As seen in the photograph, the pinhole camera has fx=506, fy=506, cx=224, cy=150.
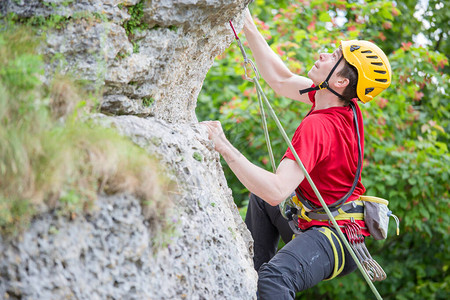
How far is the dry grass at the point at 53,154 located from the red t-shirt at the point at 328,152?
107 centimetres

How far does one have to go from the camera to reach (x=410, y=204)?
6.34 meters

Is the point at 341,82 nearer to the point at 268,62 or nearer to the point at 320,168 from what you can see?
the point at 320,168

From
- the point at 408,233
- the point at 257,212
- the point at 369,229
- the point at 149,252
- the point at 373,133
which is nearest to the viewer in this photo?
the point at 149,252

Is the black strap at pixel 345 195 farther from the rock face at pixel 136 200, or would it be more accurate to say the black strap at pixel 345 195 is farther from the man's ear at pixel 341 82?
the rock face at pixel 136 200

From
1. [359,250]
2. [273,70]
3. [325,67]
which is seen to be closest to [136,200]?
[359,250]

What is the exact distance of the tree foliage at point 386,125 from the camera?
19.6 ft

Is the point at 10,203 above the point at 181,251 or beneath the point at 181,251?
above

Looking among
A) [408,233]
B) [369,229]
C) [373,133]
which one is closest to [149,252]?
[369,229]

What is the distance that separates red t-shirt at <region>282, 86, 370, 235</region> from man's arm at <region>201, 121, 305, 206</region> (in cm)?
9

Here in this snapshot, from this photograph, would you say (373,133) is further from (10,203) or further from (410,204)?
(10,203)

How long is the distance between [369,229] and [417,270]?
188 inches

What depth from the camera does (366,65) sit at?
3369 millimetres

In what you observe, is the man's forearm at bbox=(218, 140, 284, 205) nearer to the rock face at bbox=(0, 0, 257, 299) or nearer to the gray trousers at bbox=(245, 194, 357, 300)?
the rock face at bbox=(0, 0, 257, 299)

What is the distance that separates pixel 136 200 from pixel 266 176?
0.97 metres
